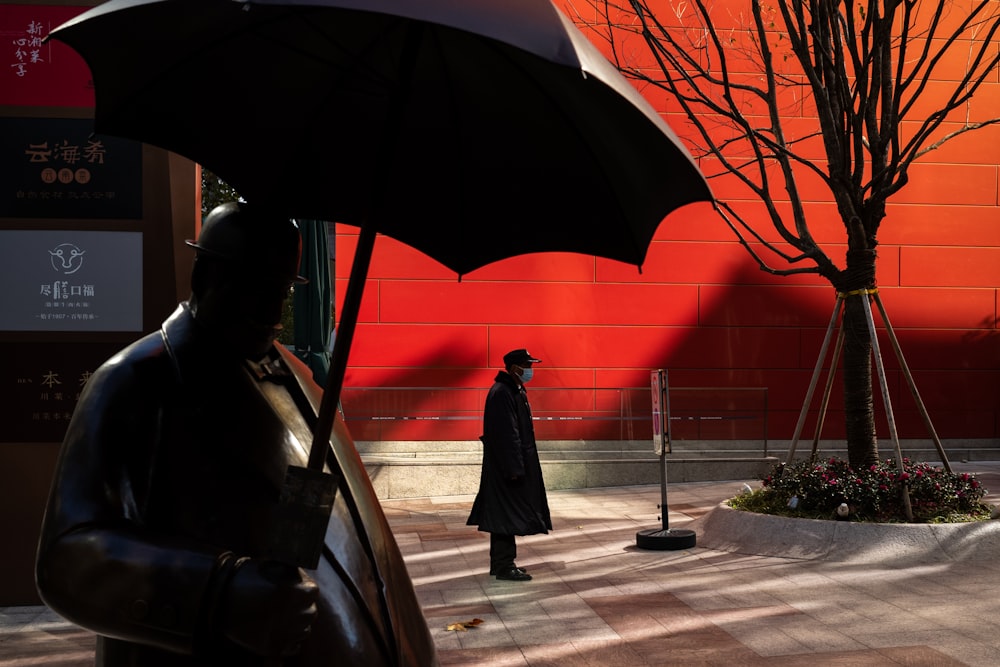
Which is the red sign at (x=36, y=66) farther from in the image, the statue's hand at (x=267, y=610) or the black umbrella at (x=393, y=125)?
Answer: the statue's hand at (x=267, y=610)

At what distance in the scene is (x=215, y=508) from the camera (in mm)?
1635

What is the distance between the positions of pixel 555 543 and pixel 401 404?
15.6ft

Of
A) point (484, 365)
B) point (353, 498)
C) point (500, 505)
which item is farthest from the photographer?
point (484, 365)

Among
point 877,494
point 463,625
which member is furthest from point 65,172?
point 877,494

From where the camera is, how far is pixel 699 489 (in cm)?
1384

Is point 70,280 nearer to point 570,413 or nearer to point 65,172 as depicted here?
point 65,172

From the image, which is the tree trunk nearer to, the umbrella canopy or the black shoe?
the black shoe

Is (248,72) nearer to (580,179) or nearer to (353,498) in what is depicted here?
(580,179)

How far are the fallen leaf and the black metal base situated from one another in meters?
3.07

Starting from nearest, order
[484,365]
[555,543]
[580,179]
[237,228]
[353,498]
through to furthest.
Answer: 1. [237,228]
2. [353,498]
3. [580,179]
4. [555,543]
5. [484,365]

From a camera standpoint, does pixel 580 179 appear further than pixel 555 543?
No

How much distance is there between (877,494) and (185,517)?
829cm

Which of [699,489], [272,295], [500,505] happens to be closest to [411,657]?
[272,295]

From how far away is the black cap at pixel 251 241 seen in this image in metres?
1.72
